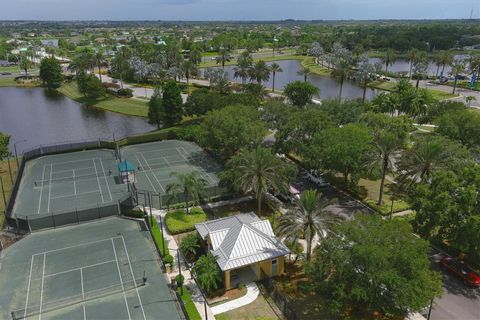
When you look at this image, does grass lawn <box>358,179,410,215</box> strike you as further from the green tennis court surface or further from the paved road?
the green tennis court surface

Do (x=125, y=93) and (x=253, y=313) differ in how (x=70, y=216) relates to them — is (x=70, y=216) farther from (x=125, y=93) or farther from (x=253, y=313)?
(x=125, y=93)

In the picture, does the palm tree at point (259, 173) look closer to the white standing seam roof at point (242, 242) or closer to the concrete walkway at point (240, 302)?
the white standing seam roof at point (242, 242)

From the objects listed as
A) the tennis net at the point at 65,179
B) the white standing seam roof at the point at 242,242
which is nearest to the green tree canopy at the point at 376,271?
the white standing seam roof at the point at 242,242

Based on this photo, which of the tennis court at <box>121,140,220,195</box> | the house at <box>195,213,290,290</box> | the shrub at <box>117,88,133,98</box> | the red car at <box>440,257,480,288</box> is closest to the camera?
the red car at <box>440,257,480,288</box>

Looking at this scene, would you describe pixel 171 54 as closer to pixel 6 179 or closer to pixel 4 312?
pixel 6 179

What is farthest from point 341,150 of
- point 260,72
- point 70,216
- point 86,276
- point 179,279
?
point 260,72

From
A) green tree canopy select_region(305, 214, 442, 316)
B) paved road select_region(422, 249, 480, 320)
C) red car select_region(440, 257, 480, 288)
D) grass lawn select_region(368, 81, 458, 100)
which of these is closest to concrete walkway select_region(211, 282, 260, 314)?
green tree canopy select_region(305, 214, 442, 316)

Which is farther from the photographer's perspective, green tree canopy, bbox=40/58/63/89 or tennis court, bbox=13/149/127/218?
green tree canopy, bbox=40/58/63/89
